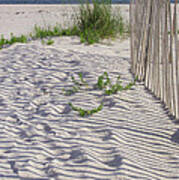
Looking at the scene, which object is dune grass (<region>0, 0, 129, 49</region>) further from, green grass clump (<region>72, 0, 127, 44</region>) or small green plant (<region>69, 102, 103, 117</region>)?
small green plant (<region>69, 102, 103, 117</region>)

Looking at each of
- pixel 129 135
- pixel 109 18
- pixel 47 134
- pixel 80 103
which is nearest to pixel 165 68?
pixel 129 135

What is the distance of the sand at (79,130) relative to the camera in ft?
7.74

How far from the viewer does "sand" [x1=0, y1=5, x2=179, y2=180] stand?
2.36m

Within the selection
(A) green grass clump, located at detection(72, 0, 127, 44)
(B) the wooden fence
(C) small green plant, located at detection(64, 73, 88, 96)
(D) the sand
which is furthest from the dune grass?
(C) small green plant, located at detection(64, 73, 88, 96)

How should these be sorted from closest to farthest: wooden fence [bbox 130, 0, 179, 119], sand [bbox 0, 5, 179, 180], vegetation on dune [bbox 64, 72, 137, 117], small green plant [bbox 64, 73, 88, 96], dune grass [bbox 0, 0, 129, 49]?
sand [bbox 0, 5, 179, 180]
wooden fence [bbox 130, 0, 179, 119]
vegetation on dune [bbox 64, 72, 137, 117]
small green plant [bbox 64, 73, 88, 96]
dune grass [bbox 0, 0, 129, 49]

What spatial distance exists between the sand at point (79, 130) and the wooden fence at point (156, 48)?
18cm

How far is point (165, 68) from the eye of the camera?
3.06 meters

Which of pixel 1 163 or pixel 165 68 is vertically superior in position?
pixel 165 68

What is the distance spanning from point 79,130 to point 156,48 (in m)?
1.21

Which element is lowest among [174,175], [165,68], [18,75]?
[174,175]

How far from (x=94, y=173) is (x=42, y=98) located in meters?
1.71

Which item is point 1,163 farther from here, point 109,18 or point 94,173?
point 109,18

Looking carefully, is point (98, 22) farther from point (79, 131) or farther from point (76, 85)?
point (79, 131)

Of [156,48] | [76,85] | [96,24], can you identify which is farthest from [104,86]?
[96,24]
